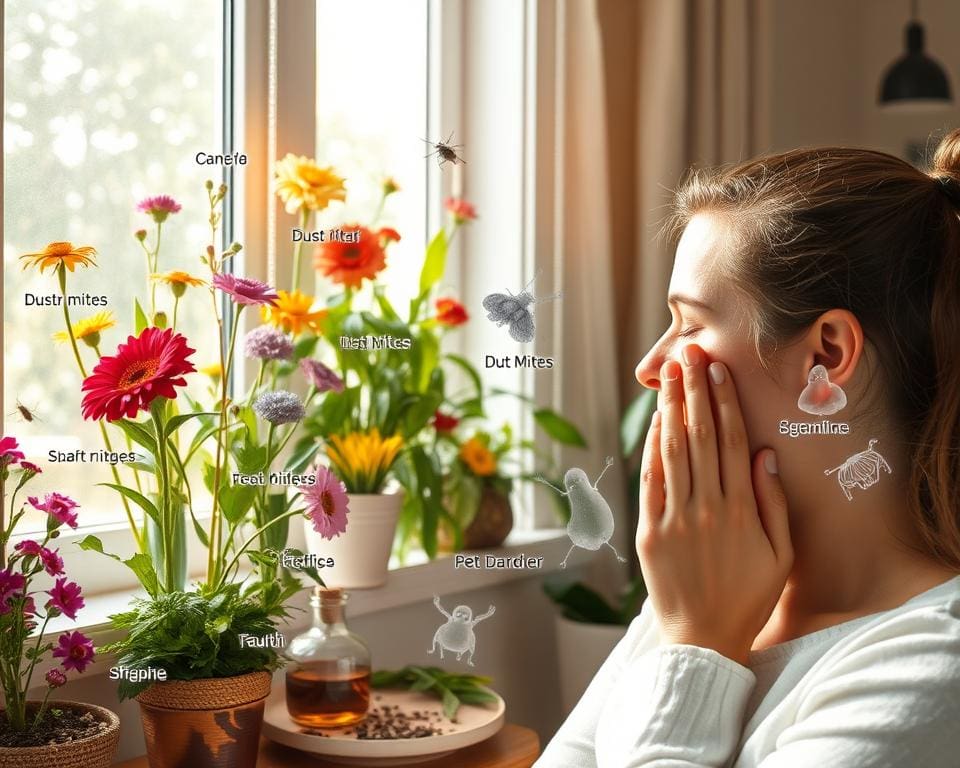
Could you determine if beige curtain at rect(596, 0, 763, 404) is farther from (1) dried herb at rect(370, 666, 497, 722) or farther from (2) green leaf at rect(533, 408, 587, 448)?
(1) dried herb at rect(370, 666, 497, 722)

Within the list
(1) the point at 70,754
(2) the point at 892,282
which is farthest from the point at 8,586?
(2) the point at 892,282

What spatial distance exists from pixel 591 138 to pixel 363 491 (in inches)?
31.5

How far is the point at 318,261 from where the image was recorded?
1.38 metres

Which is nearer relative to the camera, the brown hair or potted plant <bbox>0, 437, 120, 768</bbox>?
the brown hair

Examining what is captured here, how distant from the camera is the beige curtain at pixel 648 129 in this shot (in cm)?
215

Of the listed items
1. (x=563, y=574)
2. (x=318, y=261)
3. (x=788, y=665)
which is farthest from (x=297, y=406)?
(x=563, y=574)

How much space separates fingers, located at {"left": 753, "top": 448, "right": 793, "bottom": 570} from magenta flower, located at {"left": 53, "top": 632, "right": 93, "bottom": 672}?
2.19 ft

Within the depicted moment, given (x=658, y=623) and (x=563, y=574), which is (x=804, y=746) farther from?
(x=563, y=574)

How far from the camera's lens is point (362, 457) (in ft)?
4.83

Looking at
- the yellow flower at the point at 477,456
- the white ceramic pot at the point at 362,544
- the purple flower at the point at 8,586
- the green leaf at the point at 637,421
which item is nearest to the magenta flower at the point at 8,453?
the purple flower at the point at 8,586

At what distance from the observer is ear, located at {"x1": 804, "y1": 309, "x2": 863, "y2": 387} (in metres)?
0.90

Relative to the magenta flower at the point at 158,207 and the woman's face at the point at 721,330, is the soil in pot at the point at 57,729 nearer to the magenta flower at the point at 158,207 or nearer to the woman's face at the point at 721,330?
the magenta flower at the point at 158,207

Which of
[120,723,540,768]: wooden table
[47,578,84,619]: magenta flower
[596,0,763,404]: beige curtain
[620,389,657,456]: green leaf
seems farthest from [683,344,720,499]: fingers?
[596,0,763,404]: beige curtain

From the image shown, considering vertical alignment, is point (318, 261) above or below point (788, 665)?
above
